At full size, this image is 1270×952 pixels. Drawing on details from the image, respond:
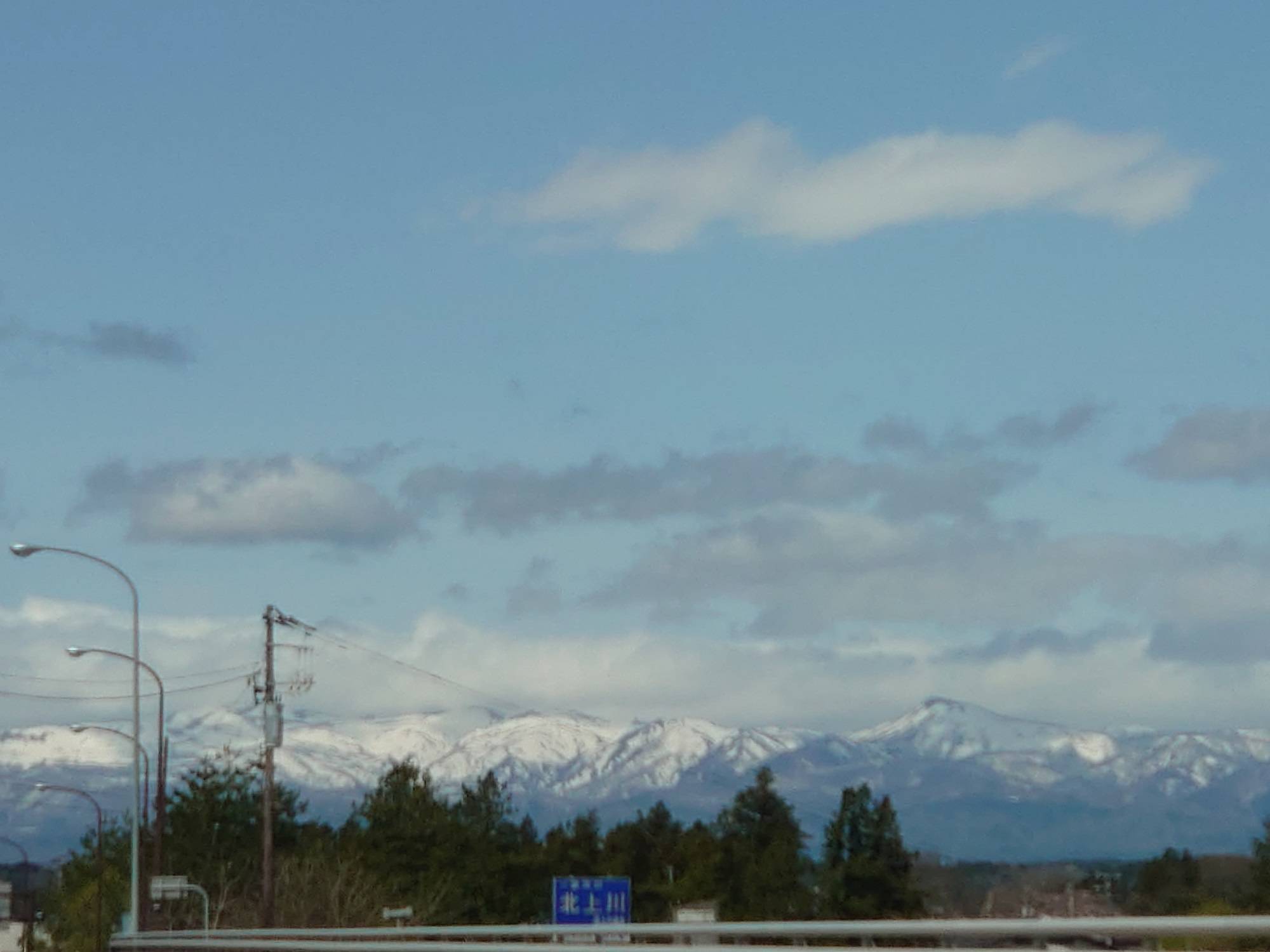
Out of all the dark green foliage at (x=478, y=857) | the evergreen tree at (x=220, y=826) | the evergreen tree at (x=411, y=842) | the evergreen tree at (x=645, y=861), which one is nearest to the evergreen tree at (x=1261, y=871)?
the dark green foliage at (x=478, y=857)

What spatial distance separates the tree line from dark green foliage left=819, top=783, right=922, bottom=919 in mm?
138

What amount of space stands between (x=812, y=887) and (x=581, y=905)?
79692 mm

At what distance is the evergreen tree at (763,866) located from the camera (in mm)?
138625

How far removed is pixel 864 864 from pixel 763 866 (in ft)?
28.5

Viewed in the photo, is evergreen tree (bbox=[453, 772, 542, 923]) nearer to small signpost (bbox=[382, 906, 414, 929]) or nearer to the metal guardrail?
small signpost (bbox=[382, 906, 414, 929])

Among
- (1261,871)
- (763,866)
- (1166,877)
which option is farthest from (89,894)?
(1166,877)

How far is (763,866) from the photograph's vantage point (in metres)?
144

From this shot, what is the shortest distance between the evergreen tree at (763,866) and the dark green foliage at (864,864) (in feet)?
6.73

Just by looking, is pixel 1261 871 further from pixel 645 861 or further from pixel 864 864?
pixel 645 861

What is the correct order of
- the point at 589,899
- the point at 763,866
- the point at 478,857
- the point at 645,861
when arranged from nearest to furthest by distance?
the point at 589,899 < the point at 478,857 < the point at 763,866 < the point at 645,861

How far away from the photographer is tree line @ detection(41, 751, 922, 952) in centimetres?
13212

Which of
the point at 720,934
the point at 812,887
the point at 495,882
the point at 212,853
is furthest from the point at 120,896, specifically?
the point at 720,934

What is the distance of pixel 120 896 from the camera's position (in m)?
107

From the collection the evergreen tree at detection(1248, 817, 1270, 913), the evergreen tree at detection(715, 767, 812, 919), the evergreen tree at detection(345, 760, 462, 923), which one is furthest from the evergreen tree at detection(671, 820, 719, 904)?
the evergreen tree at detection(1248, 817, 1270, 913)
